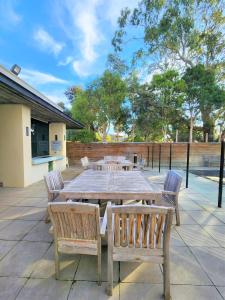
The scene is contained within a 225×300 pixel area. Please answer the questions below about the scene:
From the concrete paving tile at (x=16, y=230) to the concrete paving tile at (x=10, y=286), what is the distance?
0.81 metres

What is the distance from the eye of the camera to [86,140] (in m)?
10.5

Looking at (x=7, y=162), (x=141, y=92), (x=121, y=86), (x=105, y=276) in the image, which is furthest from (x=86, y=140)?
(x=105, y=276)

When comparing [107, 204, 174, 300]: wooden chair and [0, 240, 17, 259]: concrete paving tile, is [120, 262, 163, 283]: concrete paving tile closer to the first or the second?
[107, 204, 174, 300]: wooden chair

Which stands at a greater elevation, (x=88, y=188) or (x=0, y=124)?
(x=0, y=124)

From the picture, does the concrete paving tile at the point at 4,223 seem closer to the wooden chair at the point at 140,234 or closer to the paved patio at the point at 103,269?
the paved patio at the point at 103,269

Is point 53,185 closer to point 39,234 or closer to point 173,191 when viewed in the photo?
point 39,234

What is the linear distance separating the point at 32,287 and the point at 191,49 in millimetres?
12892

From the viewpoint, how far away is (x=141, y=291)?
1.62 metres

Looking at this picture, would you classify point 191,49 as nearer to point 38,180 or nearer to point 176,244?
point 38,180

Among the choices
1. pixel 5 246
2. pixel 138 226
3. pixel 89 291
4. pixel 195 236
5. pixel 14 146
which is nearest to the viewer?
pixel 138 226

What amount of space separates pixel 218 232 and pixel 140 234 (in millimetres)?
1884

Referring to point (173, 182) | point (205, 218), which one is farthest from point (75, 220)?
point (205, 218)

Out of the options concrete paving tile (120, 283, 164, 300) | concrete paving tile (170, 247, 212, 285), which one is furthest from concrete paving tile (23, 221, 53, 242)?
concrete paving tile (170, 247, 212, 285)

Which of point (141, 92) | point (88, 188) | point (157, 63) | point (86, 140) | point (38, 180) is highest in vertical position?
point (157, 63)
